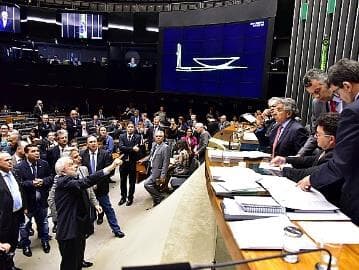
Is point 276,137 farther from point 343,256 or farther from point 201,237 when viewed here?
point 343,256

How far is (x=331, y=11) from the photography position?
6.54m

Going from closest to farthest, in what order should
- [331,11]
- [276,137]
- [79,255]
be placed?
[276,137]
[79,255]
[331,11]

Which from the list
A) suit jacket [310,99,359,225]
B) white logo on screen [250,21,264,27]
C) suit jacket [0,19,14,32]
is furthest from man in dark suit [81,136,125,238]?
suit jacket [0,19,14,32]

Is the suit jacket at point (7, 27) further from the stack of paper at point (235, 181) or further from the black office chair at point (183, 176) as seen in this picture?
the stack of paper at point (235, 181)

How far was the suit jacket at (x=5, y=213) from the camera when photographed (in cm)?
310

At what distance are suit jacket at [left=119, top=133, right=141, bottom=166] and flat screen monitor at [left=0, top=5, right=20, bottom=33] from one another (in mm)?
9095

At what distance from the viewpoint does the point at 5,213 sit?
3.13 metres

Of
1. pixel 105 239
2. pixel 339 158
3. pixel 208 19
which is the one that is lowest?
pixel 105 239

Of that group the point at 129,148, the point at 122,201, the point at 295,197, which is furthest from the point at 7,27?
the point at 295,197

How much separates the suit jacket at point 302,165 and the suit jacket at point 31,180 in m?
3.03

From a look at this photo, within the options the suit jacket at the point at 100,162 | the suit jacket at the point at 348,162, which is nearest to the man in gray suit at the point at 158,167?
the suit jacket at the point at 100,162

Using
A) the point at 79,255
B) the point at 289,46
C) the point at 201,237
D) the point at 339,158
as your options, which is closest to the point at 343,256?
the point at 339,158

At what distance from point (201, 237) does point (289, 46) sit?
23.3 feet

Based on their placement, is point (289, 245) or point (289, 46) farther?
point (289, 46)
